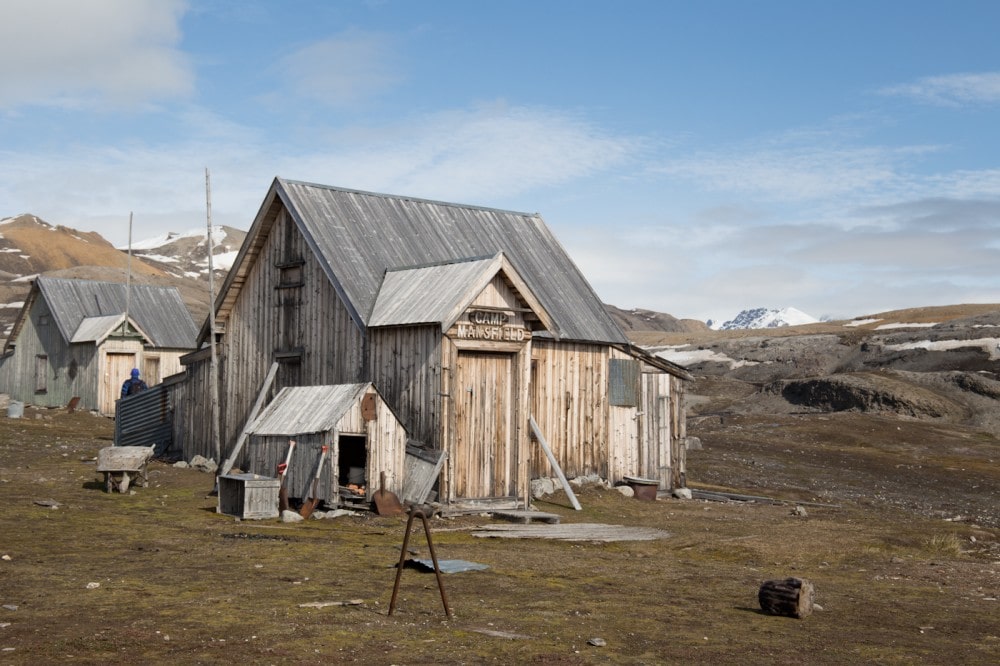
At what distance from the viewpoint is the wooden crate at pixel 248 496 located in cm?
2020

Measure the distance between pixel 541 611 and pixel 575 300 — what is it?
1768 centimetres

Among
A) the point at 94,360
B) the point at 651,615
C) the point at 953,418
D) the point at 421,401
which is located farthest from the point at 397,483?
the point at 953,418

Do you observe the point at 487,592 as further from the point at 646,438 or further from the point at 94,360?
the point at 94,360

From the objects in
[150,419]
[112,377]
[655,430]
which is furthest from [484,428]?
[112,377]

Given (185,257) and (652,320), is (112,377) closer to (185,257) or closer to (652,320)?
(652,320)

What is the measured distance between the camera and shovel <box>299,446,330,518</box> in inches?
826

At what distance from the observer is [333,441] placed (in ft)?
69.8

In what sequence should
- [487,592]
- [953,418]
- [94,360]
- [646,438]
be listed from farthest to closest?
[953,418]
[94,360]
[646,438]
[487,592]

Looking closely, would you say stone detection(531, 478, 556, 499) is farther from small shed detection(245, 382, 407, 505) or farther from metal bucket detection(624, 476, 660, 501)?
small shed detection(245, 382, 407, 505)

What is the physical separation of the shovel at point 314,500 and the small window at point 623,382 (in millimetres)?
9516

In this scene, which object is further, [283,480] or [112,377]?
[112,377]

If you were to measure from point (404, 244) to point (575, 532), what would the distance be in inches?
381

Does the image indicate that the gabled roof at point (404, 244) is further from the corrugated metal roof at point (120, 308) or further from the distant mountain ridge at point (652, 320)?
the distant mountain ridge at point (652, 320)

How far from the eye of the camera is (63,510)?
1980cm
